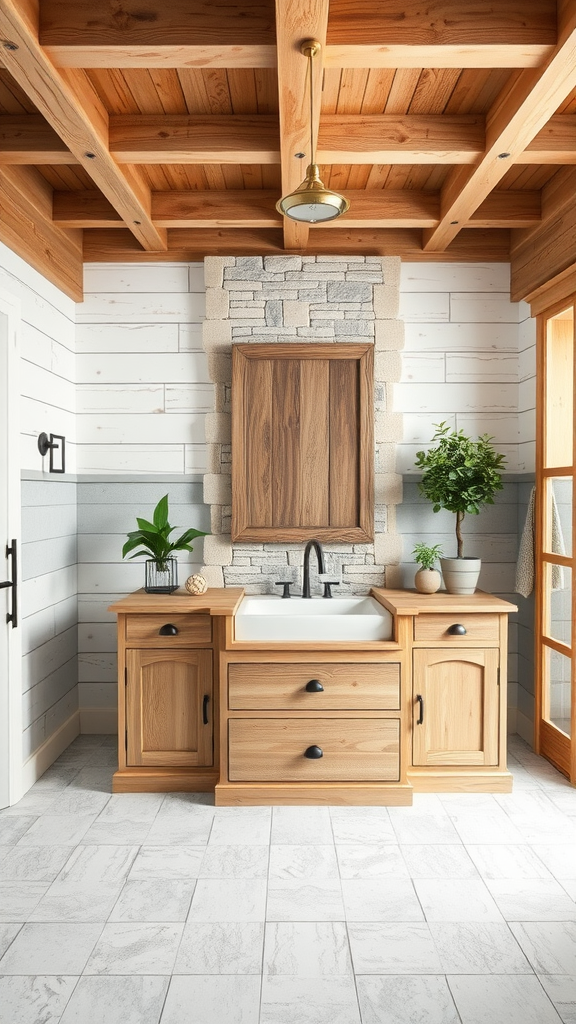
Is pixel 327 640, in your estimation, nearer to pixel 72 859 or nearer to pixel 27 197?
pixel 72 859

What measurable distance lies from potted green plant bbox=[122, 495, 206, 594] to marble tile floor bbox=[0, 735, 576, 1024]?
982 mm

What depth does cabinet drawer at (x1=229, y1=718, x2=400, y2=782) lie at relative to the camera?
10.6ft

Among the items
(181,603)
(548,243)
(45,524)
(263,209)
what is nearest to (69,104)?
(263,209)

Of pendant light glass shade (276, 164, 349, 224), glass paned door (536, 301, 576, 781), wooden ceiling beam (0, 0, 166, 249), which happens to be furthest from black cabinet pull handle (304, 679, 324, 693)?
wooden ceiling beam (0, 0, 166, 249)

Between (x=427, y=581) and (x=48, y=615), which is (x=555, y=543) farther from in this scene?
(x=48, y=615)

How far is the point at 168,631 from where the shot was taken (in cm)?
333

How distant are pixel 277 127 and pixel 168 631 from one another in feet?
6.86

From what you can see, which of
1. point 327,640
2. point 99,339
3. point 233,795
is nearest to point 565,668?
point 327,640

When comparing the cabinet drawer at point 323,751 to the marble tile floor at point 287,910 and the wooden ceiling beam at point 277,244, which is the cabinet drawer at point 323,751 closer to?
the marble tile floor at point 287,910

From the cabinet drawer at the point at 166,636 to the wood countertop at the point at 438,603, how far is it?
85cm

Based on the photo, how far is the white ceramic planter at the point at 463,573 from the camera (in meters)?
3.62

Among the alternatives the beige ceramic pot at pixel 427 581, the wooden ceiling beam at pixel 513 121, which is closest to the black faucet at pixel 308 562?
the beige ceramic pot at pixel 427 581

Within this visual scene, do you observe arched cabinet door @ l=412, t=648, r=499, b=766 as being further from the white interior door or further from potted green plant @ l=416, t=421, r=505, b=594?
the white interior door

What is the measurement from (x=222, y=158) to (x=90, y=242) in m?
1.37
